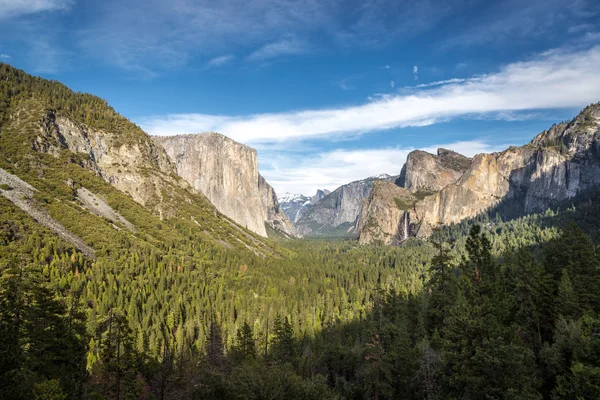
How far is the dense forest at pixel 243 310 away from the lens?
26547 millimetres

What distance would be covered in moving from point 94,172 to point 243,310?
321 ft

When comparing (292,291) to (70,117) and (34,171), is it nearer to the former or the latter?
(34,171)

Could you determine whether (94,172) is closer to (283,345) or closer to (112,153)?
(112,153)

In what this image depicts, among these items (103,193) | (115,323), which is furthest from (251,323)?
(103,193)

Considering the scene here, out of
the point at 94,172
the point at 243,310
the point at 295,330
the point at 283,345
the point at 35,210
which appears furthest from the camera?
the point at 94,172

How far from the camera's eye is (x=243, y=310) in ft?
288

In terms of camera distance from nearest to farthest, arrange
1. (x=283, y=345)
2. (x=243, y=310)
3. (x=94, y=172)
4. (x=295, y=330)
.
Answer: (x=283, y=345)
(x=295, y=330)
(x=243, y=310)
(x=94, y=172)

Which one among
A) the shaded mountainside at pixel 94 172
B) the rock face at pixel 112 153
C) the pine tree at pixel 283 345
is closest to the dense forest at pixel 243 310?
the pine tree at pixel 283 345

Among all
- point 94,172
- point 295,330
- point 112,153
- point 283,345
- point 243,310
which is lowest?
point 295,330

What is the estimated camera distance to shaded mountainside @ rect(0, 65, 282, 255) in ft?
356

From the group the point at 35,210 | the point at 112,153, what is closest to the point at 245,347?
the point at 35,210

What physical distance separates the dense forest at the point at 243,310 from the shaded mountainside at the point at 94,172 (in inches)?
38.5

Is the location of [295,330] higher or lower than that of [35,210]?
lower

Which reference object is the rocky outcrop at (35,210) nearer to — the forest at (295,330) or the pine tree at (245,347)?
the forest at (295,330)
